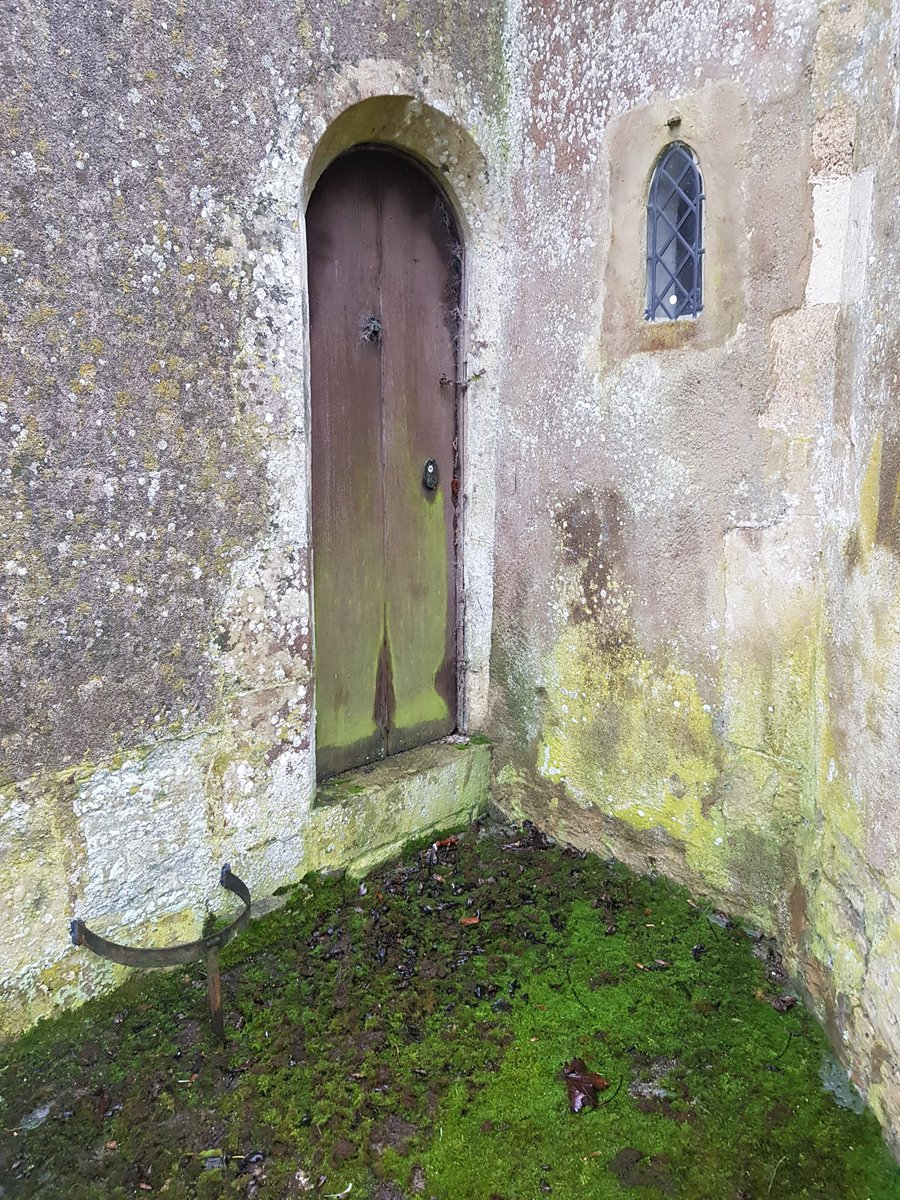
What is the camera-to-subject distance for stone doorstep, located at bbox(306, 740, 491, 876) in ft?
9.82

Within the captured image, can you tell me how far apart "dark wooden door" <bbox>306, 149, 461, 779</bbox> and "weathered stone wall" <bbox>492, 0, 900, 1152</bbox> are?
0.31m

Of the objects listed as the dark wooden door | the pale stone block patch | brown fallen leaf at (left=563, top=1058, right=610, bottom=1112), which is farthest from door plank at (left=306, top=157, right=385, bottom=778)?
the pale stone block patch

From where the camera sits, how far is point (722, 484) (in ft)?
8.70

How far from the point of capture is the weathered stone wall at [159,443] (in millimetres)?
2133

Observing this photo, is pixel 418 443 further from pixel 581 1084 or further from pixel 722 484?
pixel 581 1084

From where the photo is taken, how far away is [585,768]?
3.23 meters

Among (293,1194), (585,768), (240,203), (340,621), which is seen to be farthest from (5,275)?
(585,768)

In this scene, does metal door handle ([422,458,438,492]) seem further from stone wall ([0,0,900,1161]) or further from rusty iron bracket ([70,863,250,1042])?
rusty iron bracket ([70,863,250,1042])

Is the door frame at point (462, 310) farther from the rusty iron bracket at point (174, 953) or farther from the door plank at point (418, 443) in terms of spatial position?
the rusty iron bracket at point (174, 953)

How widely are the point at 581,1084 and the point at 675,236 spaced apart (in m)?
2.67

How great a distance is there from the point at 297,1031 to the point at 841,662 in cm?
190

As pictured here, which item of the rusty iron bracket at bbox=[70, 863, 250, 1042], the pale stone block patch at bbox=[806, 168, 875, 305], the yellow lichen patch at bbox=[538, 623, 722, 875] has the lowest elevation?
the rusty iron bracket at bbox=[70, 863, 250, 1042]

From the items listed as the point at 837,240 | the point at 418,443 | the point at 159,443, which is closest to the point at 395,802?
the point at 418,443

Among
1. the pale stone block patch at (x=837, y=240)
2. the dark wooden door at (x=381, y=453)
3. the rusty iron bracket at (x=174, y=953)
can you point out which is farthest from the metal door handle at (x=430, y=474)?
the rusty iron bracket at (x=174, y=953)
